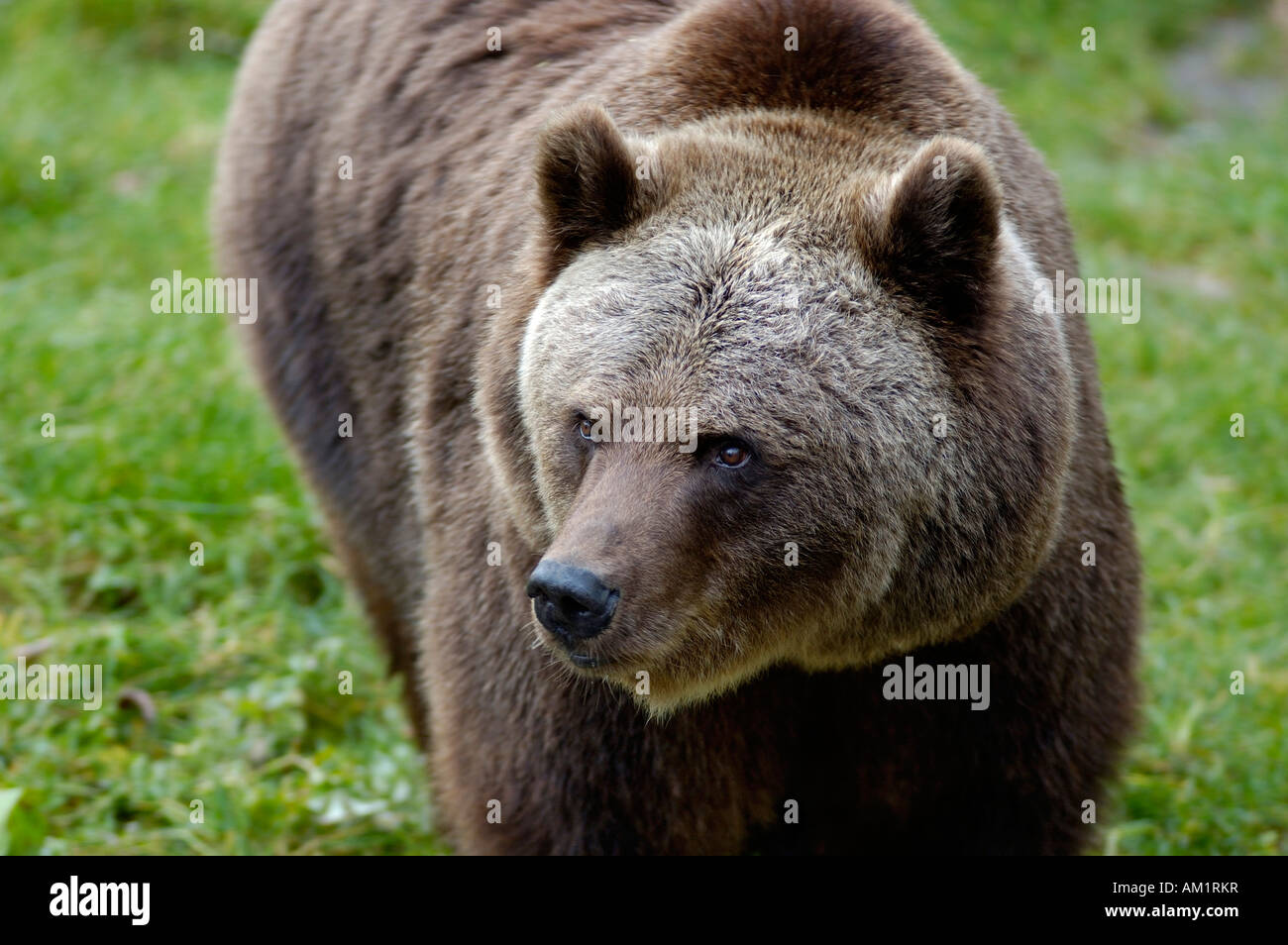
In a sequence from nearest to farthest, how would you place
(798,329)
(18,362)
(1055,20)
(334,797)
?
(798,329) < (334,797) < (18,362) < (1055,20)

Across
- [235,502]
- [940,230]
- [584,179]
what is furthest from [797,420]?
[235,502]

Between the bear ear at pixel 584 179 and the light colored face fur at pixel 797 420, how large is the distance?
0.09 ft

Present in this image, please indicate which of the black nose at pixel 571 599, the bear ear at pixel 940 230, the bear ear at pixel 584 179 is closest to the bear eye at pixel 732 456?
the black nose at pixel 571 599

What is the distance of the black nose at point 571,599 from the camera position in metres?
3.34

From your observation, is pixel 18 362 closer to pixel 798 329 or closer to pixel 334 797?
pixel 334 797

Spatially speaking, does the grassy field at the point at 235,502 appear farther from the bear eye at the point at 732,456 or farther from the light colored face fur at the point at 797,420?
the bear eye at the point at 732,456

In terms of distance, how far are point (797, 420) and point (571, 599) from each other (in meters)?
0.68

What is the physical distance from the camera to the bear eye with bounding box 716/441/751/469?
141 inches

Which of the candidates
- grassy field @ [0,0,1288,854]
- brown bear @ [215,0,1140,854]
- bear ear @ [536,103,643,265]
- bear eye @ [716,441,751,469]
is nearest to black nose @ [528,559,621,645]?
brown bear @ [215,0,1140,854]

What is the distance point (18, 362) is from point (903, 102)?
16.3ft

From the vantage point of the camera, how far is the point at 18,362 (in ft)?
24.0

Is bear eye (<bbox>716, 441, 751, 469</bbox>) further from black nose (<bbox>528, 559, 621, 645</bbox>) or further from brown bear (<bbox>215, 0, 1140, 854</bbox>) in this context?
black nose (<bbox>528, 559, 621, 645</bbox>)

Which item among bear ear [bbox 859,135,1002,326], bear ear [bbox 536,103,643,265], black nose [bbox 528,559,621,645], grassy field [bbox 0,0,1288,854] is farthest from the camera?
grassy field [bbox 0,0,1288,854]
